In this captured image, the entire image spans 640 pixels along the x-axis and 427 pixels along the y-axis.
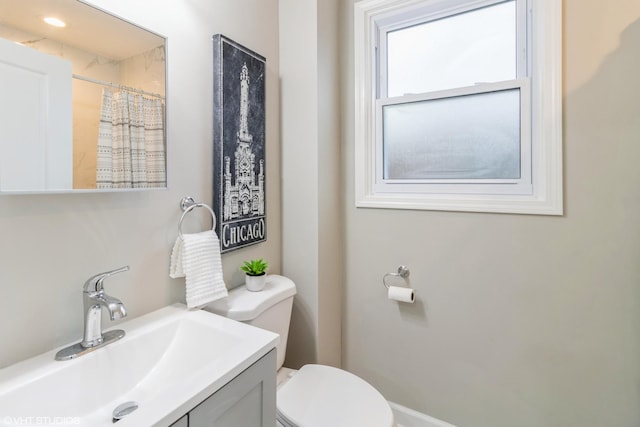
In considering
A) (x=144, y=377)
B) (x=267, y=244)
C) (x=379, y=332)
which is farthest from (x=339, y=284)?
(x=144, y=377)

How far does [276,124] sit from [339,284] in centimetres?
94

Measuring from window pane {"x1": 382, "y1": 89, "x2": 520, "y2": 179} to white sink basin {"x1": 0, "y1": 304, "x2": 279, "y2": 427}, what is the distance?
1.18 metres

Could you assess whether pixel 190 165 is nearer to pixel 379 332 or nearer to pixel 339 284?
pixel 339 284

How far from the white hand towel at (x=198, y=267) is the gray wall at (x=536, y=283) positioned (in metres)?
0.83

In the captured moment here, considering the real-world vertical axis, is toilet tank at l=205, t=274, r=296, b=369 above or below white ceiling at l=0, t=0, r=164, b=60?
below

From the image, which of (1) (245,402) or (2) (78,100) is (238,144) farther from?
(1) (245,402)

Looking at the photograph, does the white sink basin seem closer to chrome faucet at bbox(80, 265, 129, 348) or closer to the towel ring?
chrome faucet at bbox(80, 265, 129, 348)

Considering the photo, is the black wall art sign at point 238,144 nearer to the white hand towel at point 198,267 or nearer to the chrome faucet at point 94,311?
the white hand towel at point 198,267

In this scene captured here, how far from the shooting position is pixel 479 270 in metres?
1.48

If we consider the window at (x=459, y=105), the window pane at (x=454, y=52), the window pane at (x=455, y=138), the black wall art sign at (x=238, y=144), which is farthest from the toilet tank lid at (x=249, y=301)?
the window pane at (x=454, y=52)

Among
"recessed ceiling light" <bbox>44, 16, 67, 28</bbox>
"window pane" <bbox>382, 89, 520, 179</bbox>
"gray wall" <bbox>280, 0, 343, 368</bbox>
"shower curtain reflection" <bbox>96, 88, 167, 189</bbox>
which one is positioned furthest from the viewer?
"gray wall" <bbox>280, 0, 343, 368</bbox>

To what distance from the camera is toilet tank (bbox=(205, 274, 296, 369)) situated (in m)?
1.19

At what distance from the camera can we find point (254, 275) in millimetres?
1358

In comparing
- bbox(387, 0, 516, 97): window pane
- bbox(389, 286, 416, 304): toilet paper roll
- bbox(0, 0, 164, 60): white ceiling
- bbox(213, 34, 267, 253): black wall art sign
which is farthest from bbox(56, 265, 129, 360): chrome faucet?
bbox(387, 0, 516, 97): window pane
